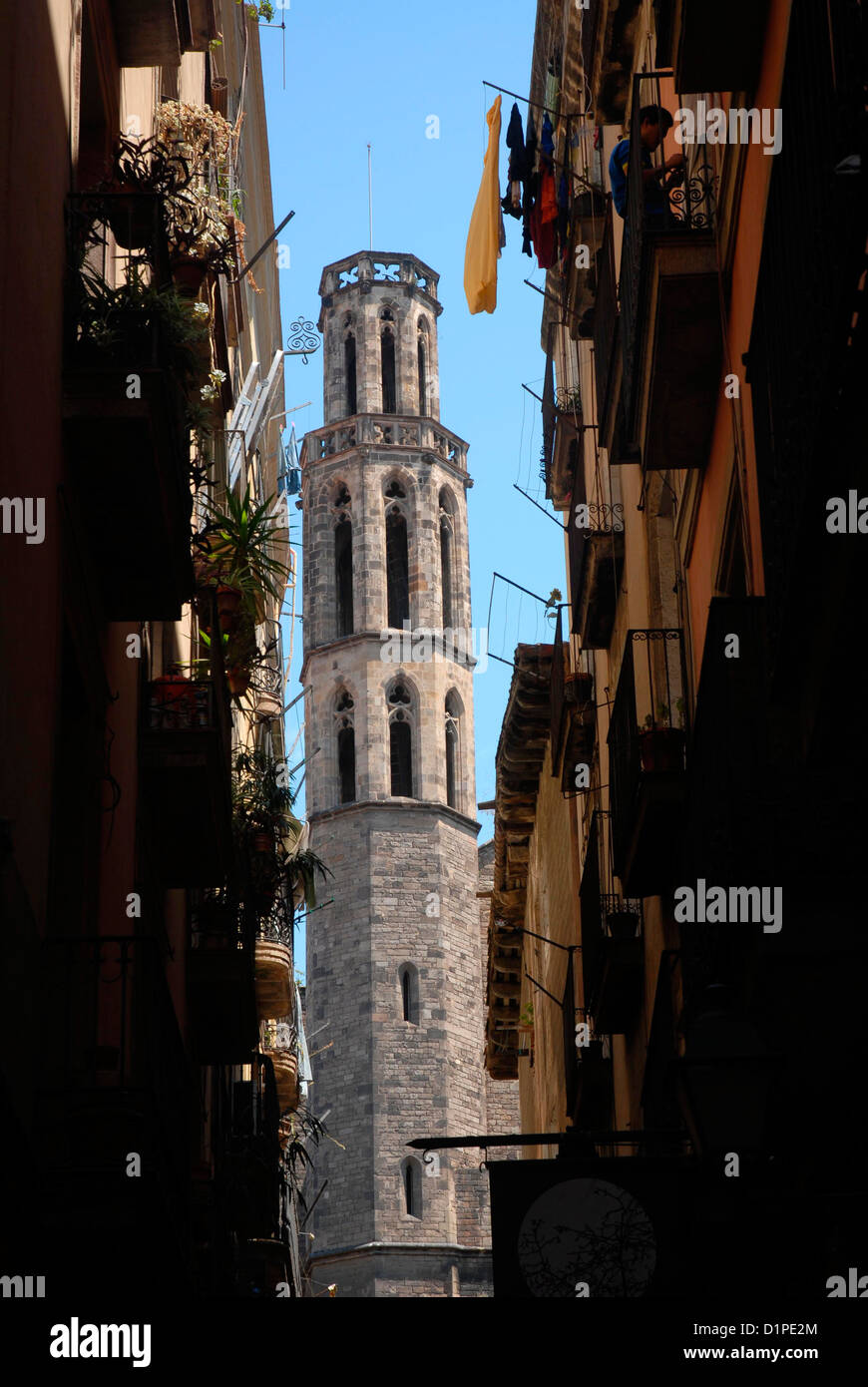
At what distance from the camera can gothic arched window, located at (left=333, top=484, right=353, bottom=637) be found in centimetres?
6278

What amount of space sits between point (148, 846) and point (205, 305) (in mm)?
3628

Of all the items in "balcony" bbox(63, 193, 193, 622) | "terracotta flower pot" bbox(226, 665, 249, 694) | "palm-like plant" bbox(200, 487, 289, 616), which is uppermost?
"palm-like plant" bbox(200, 487, 289, 616)

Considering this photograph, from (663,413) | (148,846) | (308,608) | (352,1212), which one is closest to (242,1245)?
(148,846)

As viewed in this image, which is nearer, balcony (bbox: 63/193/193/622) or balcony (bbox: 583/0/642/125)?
balcony (bbox: 63/193/193/622)

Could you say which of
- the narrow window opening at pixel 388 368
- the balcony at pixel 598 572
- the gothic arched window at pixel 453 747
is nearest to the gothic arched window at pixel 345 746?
the gothic arched window at pixel 453 747

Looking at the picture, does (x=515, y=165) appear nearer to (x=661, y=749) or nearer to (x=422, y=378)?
(x=661, y=749)

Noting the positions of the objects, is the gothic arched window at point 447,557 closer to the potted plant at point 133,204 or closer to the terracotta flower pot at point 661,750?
the terracotta flower pot at point 661,750

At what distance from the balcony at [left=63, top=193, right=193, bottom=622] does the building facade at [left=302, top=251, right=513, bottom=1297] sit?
43408 mm

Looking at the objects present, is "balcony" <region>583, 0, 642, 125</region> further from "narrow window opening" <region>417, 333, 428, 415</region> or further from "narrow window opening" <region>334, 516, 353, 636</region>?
"narrow window opening" <region>417, 333, 428, 415</region>

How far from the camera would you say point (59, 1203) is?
7.56 m

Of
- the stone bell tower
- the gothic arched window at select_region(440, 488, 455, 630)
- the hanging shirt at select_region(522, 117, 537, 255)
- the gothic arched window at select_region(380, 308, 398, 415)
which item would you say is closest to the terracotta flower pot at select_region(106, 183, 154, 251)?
the hanging shirt at select_region(522, 117, 537, 255)

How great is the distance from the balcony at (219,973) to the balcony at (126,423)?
508 cm

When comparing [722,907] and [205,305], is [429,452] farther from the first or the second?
[722,907]

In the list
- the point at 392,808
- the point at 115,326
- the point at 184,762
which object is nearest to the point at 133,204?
the point at 115,326
